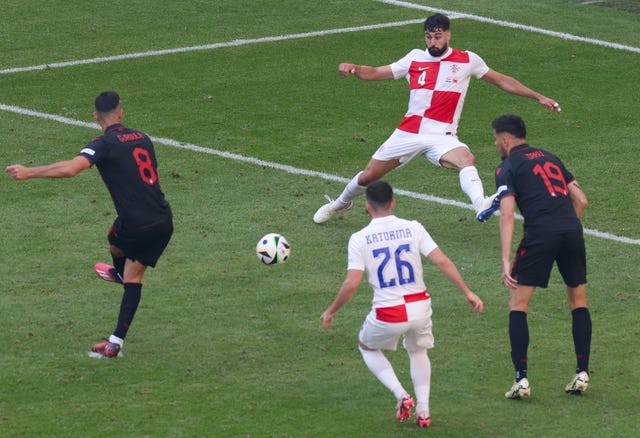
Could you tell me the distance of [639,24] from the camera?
24.4 meters

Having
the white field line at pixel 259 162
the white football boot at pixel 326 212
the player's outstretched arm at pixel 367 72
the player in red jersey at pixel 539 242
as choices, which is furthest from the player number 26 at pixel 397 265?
the white field line at pixel 259 162

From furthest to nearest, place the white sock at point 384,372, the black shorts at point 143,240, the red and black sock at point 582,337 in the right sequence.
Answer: the black shorts at point 143,240
the red and black sock at point 582,337
the white sock at point 384,372

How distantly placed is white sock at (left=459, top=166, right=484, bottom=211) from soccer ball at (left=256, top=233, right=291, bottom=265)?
95.0 inches

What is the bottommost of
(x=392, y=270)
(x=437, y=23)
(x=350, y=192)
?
(x=350, y=192)

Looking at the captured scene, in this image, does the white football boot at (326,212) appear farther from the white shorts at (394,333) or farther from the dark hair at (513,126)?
the white shorts at (394,333)

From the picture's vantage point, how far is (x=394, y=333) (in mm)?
9695

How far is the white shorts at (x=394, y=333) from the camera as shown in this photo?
9664mm

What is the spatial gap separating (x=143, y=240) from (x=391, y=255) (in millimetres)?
2606

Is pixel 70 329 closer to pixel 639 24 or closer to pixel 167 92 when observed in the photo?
pixel 167 92

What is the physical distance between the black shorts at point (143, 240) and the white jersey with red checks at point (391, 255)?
2322 millimetres

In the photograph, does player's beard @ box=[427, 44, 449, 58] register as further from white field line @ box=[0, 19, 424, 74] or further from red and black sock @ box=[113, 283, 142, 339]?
white field line @ box=[0, 19, 424, 74]

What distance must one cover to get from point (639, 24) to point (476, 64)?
10911 mm

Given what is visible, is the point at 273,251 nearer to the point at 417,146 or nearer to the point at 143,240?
the point at 143,240

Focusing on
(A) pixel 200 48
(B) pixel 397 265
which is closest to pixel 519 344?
(B) pixel 397 265
